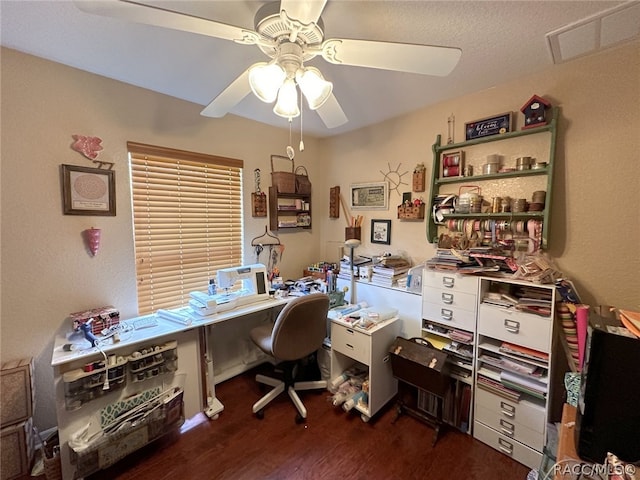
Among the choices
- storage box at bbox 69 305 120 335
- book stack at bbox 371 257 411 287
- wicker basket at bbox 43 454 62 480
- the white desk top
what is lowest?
wicker basket at bbox 43 454 62 480

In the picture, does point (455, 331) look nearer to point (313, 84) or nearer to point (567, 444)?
point (567, 444)

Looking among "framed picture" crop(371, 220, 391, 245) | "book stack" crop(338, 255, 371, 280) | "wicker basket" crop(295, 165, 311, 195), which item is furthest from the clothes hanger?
"framed picture" crop(371, 220, 391, 245)

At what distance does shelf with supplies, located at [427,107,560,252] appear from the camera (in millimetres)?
1737

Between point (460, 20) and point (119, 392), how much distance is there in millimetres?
2748

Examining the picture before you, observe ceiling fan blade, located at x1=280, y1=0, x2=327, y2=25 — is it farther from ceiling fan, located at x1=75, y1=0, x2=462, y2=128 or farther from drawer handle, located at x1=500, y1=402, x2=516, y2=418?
drawer handle, located at x1=500, y1=402, x2=516, y2=418

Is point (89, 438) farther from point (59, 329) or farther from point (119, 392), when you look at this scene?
point (59, 329)

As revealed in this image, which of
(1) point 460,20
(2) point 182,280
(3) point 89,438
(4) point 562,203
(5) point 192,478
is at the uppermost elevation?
(1) point 460,20

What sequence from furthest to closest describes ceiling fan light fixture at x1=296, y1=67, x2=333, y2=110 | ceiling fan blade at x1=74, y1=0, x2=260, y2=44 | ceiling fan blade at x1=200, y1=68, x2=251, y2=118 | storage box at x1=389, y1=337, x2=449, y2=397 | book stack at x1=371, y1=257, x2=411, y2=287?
book stack at x1=371, y1=257, x2=411, y2=287 → storage box at x1=389, y1=337, x2=449, y2=397 → ceiling fan blade at x1=200, y1=68, x2=251, y2=118 → ceiling fan light fixture at x1=296, y1=67, x2=333, y2=110 → ceiling fan blade at x1=74, y1=0, x2=260, y2=44

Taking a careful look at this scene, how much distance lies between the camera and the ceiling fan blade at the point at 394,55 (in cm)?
101

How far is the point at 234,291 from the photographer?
89.5 inches

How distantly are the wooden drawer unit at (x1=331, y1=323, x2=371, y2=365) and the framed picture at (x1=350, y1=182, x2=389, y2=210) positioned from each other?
124 centimetres

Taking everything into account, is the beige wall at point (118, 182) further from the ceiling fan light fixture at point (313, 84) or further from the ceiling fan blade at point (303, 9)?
the ceiling fan blade at point (303, 9)

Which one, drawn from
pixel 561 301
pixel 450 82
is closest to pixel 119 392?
pixel 561 301

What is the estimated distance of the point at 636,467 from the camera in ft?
2.57
